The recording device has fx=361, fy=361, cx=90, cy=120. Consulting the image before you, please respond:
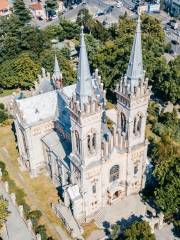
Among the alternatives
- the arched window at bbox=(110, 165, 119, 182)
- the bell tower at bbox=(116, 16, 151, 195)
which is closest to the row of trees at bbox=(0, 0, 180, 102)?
the bell tower at bbox=(116, 16, 151, 195)

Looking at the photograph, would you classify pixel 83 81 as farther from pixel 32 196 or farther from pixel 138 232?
pixel 32 196

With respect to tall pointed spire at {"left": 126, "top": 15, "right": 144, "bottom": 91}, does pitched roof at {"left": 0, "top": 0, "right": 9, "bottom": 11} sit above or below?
below

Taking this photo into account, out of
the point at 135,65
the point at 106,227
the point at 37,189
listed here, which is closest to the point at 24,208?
the point at 37,189

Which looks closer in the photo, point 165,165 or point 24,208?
point 165,165

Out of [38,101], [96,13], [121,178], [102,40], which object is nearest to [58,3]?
[96,13]

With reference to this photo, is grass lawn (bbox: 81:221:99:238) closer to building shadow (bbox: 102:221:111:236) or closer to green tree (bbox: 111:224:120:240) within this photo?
building shadow (bbox: 102:221:111:236)

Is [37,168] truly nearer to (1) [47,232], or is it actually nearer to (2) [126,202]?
(1) [47,232]
